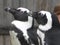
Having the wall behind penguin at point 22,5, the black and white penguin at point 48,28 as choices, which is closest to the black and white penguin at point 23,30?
the black and white penguin at point 48,28

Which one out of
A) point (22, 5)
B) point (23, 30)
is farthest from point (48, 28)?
point (22, 5)

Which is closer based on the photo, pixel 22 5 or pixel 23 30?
pixel 23 30

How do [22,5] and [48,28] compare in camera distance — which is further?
[22,5]

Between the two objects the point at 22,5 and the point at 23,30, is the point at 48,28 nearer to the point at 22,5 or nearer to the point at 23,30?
the point at 23,30

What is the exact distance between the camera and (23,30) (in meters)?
1.32

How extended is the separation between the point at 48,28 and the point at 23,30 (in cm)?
12

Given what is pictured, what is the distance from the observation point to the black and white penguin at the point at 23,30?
1295 millimetres

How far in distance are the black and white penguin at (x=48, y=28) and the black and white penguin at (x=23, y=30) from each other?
34 millimetres

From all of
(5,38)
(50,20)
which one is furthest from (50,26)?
(5,38)

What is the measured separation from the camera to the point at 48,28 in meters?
1.29

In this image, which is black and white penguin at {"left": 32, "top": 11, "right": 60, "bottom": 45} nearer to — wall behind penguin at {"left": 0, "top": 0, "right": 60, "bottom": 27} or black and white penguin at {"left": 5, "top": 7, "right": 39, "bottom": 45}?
black and white penguin at {"left": 5, "top": 7, "right": 39, "bottom": 45}

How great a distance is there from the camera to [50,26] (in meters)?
1.30

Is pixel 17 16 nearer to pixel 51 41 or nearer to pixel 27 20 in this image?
pixel 27 20

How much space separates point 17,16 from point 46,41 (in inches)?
8.5
